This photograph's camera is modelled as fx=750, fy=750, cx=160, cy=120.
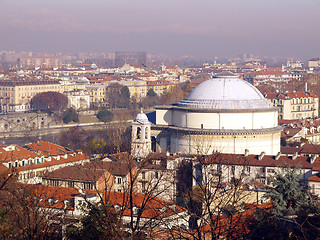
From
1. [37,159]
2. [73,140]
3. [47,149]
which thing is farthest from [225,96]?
[73,140]

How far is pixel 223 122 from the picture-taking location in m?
25.9

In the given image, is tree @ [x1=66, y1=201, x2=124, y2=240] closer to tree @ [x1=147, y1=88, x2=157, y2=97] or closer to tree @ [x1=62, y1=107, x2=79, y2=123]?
tree @ [x1=62, y1=107, x2=79, y2=123]

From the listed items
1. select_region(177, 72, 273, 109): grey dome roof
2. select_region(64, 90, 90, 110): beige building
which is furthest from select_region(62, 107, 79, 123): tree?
select_region(177, 72, 273, 109): grey dome roof

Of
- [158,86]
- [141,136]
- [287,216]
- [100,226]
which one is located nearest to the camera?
[100,226]

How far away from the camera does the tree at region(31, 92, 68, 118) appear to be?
60.5m

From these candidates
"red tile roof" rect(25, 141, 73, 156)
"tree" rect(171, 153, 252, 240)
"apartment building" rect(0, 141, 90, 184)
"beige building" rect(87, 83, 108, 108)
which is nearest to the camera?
"tree" rect(171, 153, 252, 240)

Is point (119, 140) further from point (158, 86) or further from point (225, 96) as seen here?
point (158, 86)

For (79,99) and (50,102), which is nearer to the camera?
(50,102)

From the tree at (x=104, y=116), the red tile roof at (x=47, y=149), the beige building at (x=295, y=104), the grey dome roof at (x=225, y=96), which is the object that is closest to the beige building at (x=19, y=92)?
the tree at (x=104, y=116)

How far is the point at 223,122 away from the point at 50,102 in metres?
38.0

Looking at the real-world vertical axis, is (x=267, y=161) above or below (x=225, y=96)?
below

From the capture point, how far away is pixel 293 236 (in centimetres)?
1009

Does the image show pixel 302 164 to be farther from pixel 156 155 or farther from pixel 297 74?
pixel 297 74

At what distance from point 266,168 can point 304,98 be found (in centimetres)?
2649
